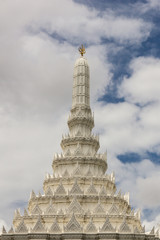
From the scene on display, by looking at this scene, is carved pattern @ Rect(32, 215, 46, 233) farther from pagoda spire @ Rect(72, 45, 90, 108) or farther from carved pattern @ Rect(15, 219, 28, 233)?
pagoda spire @ Rect(72, 45, 90, 108)

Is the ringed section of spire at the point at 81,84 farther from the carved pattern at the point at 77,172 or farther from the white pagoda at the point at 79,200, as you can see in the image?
the carved pattern at the point at 77,172

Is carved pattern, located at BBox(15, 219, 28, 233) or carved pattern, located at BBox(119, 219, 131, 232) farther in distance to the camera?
carved pattern, located at BBox(15, 219, 28, 233)

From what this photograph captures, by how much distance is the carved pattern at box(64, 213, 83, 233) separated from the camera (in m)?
43.1

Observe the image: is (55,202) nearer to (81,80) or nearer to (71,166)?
(71,166)

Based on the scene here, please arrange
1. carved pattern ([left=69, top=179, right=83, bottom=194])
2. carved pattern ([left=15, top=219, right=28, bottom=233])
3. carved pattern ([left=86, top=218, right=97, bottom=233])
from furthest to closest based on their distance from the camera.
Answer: carved pattern ([left=69, top=179, right=83, bottom=194])
carved pattern ([left=15, top=219, right=28, bottom=233])
carved pattern ([left=86, top=218, right=97, bottom=233])

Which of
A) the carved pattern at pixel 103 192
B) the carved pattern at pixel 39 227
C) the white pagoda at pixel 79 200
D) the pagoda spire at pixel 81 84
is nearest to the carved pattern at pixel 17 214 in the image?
the white pagoda at pixel 79 200

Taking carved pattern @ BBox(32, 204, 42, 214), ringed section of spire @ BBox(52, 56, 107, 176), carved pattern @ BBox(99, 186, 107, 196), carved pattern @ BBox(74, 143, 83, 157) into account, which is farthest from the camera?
carved pattern @ BBox(74, 143, 83, 157)

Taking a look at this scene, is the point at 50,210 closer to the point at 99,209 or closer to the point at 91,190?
the point at 91,190

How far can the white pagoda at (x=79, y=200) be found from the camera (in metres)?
43.3

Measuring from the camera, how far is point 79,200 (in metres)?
48.4

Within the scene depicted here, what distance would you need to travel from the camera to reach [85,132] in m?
59.6

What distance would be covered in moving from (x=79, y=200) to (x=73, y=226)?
548 centimetres

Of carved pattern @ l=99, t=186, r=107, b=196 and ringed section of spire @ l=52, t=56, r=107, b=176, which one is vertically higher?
ringed section of spire @ l=52, t=56, r=107, b=176

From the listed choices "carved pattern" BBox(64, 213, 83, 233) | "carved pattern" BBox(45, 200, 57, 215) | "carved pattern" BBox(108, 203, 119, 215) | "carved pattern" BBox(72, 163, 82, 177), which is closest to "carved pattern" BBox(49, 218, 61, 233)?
"carved pattern" BBox(64, 213, 83, 233)
